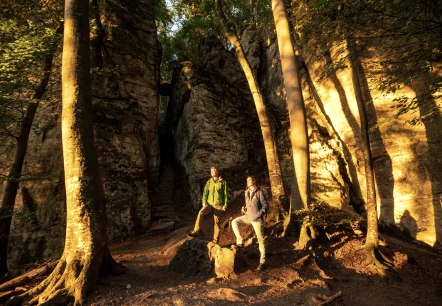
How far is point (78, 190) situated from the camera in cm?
607

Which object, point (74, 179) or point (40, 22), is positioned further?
point (40, 22)

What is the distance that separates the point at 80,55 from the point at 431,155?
36.5ft

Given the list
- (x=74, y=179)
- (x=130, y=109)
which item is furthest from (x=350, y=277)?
(x=130, y=109)

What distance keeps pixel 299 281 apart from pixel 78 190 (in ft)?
17.6

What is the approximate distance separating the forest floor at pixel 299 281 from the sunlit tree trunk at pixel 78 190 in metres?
0.55

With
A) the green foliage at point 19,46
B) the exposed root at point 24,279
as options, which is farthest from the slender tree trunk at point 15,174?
the exposed root at point 24,279

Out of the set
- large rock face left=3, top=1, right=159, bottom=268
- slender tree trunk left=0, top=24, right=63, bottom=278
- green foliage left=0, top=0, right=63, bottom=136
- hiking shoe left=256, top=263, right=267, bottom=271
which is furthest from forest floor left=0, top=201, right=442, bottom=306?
green foliage left=0, top=0, right=63, bottom=136

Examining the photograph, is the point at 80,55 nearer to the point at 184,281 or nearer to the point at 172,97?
the point at 184,281

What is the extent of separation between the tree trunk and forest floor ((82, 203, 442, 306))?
1.75m

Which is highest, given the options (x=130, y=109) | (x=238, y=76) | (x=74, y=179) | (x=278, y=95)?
(x=238, y=76)

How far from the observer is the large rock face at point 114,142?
10875 millimetres

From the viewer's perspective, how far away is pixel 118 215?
12.2 meters

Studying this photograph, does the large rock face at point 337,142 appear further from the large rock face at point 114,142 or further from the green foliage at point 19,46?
the green foliage at point 19,46

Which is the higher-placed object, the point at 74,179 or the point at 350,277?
the point at 74,179
